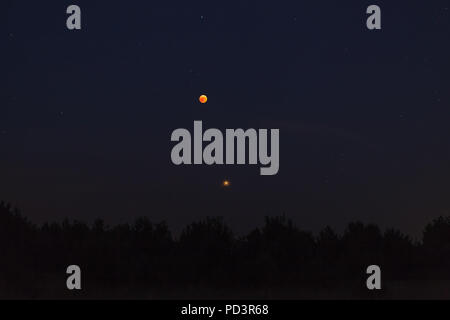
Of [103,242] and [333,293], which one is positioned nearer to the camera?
[333,293]

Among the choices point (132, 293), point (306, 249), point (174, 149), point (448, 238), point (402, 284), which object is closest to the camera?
point (174, 149)

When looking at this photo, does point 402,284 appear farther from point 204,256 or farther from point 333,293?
point 204,256

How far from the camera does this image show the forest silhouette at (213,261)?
70.1 ft

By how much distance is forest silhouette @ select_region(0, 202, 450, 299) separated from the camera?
841 inches

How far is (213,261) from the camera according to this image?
23812 mm

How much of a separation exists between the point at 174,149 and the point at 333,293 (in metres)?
6.71

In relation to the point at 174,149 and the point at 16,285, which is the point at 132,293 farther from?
the point at 174,149

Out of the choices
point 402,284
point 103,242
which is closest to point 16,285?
point 103,242

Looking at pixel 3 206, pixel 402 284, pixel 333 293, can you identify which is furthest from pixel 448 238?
pixel 3 206

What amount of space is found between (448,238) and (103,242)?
38.2 ft
